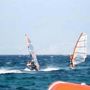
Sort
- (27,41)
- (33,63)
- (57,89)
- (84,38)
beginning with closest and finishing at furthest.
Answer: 1. (57,89)
2. (84,38)
3. (33,63)
4. (27,41)

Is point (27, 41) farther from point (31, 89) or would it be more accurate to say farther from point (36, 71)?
point (31, 89)

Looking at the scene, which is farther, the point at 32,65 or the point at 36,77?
the point at 32,65

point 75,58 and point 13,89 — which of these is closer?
point 13,89

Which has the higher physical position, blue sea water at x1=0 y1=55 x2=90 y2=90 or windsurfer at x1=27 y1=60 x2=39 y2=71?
windsurfer at x1=27 y1=60 x2=39 y2=71

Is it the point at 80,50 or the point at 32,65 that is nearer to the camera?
the point at 80,50

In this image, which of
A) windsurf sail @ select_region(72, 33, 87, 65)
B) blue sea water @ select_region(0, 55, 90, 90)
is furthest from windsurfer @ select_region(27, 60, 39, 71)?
windsurf sail @ select_region(72, 33, 87, 65)

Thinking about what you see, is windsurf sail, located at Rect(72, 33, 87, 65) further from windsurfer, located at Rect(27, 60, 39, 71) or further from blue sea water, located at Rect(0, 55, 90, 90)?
windsurfer, located at Rect(27, 60, 39, 71)

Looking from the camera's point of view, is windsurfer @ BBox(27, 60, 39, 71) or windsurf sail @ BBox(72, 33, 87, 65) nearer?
windsurf sail @ BBox(72, 33, 87, 65)

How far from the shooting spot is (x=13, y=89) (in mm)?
25578

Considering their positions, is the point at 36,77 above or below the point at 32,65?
below

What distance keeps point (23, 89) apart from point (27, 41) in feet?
58.3

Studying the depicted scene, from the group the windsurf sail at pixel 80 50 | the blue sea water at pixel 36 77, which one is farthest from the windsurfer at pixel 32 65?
the windsurf sail at pixel 80 50

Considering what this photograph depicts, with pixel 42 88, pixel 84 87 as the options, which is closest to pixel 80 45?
pixel 42 88

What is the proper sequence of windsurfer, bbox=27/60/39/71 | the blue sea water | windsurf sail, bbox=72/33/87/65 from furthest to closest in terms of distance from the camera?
windsurfer, bbox=27/60/39/71 → windsurf sail, bbox=72/33/87/65 → the blue sea water
